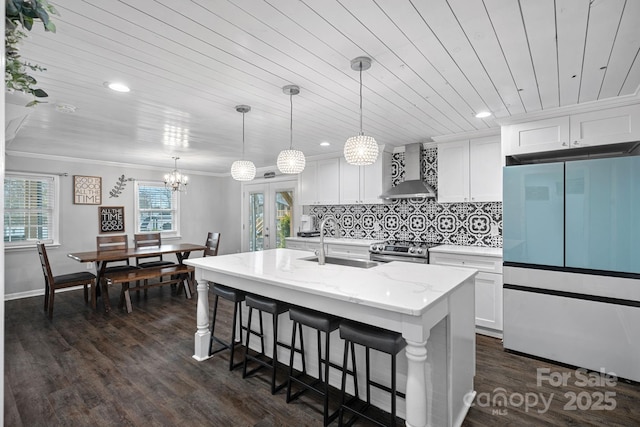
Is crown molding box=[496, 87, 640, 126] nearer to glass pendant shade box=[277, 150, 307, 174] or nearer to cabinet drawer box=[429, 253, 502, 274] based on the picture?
cabinet drawer box=[429, 253, 502, 274]

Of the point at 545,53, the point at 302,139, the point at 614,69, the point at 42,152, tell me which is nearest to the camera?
the point at 545,53

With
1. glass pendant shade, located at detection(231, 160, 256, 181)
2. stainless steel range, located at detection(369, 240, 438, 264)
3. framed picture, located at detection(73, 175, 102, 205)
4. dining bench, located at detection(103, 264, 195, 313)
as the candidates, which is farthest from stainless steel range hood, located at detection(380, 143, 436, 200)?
framed picture, located at detection(73, 175, 102, 205)

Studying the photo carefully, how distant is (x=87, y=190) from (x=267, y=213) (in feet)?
10.7

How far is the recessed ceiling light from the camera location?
2.38m

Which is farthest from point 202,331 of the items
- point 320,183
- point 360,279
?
point 320,183

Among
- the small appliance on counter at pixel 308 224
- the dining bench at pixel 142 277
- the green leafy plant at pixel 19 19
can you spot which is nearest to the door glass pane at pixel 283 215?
the small appliance on counter at pixel 308 224

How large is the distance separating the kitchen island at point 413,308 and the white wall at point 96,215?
14.4 ft

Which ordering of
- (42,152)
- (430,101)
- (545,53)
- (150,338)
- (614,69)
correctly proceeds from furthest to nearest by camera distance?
(42,152) → (150,338) → (430,101) → (614,69) → (545,53)

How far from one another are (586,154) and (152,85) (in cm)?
401

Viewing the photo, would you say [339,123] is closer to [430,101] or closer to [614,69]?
[430,101]

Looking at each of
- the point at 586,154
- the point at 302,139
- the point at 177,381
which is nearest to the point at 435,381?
the point at 177,381

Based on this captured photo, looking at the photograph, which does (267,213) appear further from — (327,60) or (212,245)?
(327,60)

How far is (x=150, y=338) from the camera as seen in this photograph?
337cm

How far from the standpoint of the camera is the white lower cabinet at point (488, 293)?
338 centimetres
